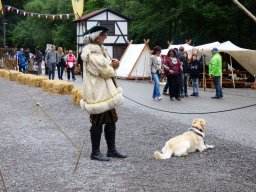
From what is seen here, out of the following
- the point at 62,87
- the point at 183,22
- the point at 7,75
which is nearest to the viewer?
the point at 62,87

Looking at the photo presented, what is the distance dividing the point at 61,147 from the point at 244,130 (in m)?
3.79

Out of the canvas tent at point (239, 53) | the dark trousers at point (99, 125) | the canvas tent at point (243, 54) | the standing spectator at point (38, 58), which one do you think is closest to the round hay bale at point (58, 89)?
the canvas tent at point (239, 53)

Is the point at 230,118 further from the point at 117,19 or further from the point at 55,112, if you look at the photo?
the point at 117,19

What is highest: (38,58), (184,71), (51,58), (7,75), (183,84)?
(51,58)

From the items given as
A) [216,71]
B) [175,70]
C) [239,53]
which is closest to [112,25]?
[239,53]

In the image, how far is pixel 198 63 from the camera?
17000 millimetres

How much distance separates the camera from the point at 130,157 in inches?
282

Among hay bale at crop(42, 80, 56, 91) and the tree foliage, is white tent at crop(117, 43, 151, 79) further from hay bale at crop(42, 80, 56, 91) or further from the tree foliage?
hay bale at crop(42, 80, 56, 91)

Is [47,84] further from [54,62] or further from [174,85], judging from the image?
[174,85]

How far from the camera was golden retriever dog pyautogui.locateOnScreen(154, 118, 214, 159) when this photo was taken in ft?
23.3

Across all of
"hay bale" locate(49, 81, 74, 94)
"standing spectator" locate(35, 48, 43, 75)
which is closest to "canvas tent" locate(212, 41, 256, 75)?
"hay bale" locate(49, 81, 74, 94)

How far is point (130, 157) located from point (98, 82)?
1.25 meters

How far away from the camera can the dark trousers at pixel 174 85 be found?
15259 mm

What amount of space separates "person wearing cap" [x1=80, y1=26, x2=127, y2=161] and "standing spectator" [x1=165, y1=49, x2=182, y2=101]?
8.38 meters
